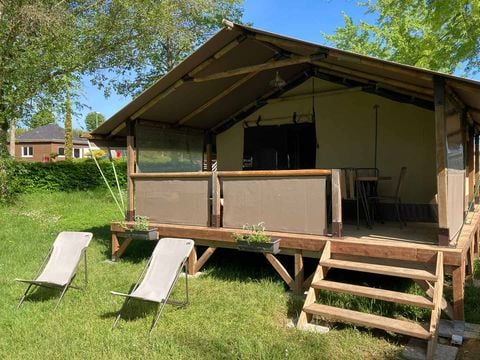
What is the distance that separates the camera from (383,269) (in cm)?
409

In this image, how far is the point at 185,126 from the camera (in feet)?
25.9

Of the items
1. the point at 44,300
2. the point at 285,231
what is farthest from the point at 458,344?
the point at 44,300

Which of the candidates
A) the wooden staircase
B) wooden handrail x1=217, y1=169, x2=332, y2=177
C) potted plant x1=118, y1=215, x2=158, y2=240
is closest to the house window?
potted plant x1=118, y1=215, x2=158, y2=240

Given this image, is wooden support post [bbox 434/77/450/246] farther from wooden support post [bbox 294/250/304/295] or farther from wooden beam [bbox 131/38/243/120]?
wooden beam [bbox 131/38/243/120]

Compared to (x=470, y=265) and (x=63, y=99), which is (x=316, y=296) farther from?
(x=63, y=99)

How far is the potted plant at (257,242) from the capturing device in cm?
487

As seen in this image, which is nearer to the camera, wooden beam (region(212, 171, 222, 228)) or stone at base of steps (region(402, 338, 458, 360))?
stone at base of steps (region(402, 338, 458, 360))

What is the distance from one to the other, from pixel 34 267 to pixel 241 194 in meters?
3.32

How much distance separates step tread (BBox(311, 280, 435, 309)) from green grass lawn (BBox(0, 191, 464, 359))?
32cm

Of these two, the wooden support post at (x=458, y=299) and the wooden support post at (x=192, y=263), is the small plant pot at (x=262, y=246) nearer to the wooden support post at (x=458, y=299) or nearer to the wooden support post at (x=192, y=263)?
the wooden support post at (x=192, y=263)

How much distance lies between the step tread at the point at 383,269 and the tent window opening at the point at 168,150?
360 cm

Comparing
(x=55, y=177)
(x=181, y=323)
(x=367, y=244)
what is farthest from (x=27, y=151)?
(x=367, y=244)

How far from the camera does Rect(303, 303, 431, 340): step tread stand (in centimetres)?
343

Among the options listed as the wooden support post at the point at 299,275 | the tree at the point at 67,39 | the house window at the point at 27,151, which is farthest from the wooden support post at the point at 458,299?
the house window at the point at 27,151
